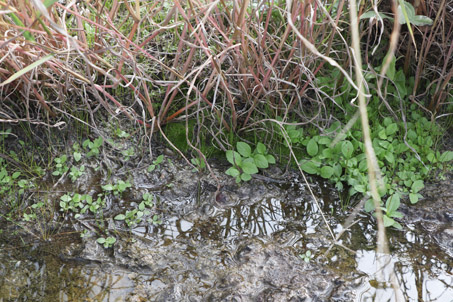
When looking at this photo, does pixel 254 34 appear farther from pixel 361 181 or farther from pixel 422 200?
pixel 422 200

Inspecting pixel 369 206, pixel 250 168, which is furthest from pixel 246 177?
pixel 369 206

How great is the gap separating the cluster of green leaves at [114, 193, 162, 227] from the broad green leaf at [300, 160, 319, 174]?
723 mm

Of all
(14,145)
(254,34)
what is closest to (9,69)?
(14,145)

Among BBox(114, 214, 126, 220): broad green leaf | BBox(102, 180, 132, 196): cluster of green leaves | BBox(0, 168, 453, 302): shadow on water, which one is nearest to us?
BBox(0, 168, 453, 302): shadow on water

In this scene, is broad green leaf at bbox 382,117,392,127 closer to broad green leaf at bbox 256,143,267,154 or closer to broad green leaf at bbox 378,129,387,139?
broad green leaf at bbox 378,129,387,139

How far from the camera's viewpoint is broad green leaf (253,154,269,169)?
2.01m

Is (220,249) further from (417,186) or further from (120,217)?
(417,186)

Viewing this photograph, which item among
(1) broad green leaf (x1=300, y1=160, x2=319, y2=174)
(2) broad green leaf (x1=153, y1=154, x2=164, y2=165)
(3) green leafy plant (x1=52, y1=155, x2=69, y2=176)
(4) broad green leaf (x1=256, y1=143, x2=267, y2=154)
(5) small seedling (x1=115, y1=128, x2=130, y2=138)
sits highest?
(4) broad green leaf (x1=256, y1=143, x2=267, y2=154)

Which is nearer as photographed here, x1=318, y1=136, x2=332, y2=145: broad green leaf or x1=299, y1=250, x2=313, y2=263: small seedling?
x1=299, y1=250, x2=313, y2=263: small seedling

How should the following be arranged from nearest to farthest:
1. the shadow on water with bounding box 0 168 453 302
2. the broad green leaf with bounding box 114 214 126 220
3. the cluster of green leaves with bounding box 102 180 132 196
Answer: the shadow on water with bounding box 0 168 453 302 < the broad green leaf with bounding box 114 214 126 220 < the cluster of green leaves with bounding box 102 180 132 196

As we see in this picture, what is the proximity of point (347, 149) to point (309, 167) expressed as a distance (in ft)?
0.65

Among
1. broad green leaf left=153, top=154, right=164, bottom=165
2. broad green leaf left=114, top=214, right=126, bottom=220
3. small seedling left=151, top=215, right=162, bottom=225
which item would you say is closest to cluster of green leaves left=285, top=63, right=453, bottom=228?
broad green leaf left=153, top=154, right=164, bottom=165

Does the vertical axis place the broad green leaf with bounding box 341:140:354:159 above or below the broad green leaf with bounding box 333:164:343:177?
above

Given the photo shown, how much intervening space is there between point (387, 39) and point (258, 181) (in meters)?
1.04
